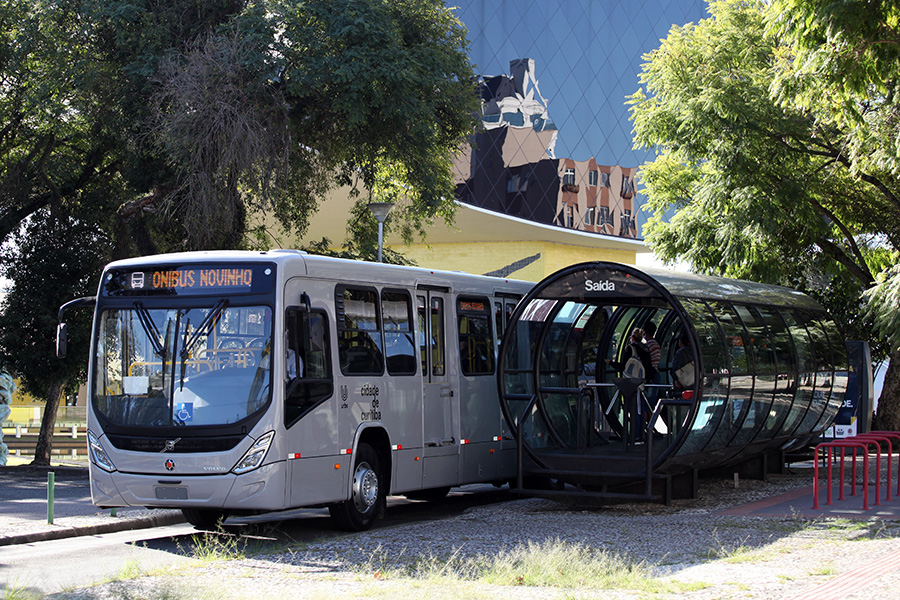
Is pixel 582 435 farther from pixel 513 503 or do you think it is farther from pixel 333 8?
pixel 333 8

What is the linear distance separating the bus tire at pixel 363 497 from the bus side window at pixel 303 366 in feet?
3.83

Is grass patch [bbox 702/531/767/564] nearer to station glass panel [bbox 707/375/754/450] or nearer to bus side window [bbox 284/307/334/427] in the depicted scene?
station glass panel [bbox 707/375/754/450]

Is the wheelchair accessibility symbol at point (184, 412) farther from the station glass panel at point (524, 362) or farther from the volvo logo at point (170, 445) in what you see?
the station glass panel at point (524, 362)

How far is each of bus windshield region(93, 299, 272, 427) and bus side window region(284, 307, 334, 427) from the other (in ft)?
0.88

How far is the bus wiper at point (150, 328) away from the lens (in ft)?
37.9

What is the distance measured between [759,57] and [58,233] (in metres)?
17.0

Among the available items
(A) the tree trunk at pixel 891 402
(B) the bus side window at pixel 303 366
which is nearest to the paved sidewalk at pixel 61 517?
(B) the bus side window at pixel 303 366

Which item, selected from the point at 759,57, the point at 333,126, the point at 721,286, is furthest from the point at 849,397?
the point at 333,126

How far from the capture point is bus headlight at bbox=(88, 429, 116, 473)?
11547 millimetres

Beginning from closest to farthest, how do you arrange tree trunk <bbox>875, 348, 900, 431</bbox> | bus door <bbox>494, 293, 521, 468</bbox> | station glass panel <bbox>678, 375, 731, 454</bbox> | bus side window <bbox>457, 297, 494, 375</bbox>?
station glass panel <bbox>678, 375, 731, 454</bbox> < bus side window <bbox>457, 297, 494, 375</bbox> < bus door <bbox>494, 293, 521, 468</bbox> < tree trunk <bbox>875, 348, 900, 431</bbox>

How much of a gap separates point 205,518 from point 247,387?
8.38ft

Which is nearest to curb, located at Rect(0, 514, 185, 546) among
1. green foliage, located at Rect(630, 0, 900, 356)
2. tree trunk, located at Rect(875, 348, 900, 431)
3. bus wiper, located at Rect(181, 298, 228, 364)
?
bus wiper, located at Rect(181, 298, 228, 364)

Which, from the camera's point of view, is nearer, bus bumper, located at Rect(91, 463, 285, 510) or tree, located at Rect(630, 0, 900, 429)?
bus bumper, located at Rect(91, 463, 285, 510)

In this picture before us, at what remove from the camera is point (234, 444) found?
11078 millimetres
